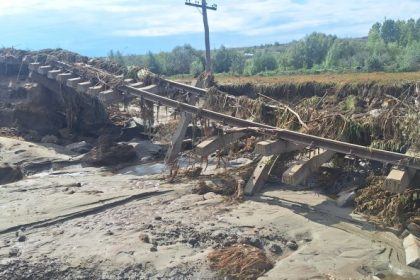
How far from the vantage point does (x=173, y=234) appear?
306 inches

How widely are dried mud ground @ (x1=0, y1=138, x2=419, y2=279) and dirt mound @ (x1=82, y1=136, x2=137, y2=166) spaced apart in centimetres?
261

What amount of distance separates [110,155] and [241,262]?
757 cm

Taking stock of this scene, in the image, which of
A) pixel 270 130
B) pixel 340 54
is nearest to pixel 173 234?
pixel 270 130

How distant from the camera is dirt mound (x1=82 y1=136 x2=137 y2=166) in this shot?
529 inches

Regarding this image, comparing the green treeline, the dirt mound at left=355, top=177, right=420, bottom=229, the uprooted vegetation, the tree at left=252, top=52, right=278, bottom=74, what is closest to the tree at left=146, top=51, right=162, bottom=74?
the green treeline

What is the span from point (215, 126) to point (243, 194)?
2.14m

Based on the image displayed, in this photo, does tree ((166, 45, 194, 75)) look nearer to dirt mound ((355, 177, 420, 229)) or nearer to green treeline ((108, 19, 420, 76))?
green treeline ((108, 19, 420, 76))

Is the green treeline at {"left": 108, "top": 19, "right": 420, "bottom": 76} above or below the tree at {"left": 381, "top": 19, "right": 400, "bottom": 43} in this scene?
below

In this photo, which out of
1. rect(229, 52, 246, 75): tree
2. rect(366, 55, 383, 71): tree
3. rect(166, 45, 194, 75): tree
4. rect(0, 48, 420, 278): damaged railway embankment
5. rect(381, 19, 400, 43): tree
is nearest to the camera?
rect(0, 48, 420, 278): damaged railway embankment

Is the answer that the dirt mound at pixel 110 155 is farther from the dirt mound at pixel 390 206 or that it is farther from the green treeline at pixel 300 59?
the green treeline at pixel 300 59

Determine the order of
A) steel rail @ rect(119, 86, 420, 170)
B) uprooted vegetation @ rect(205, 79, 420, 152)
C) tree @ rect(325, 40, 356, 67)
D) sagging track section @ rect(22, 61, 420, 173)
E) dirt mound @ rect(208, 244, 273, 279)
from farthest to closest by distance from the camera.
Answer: tree @ rect(325, 40, 356, 67), uprooted vegetation @ rect(205, 79, 420, 152), sagging track section @ rect(22, 61, 420, 173), steel rail @ rect(119, 86, 420, 170), dirt mound @ rect(208, 244, 273, 279)

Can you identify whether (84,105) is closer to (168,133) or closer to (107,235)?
(168,133)

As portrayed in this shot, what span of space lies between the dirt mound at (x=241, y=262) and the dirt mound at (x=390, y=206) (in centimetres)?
226

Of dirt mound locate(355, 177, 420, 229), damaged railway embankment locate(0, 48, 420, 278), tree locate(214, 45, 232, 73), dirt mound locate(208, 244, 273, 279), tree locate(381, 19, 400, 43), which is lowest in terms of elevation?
dirt mound locate(208, 244, 273, 279)
